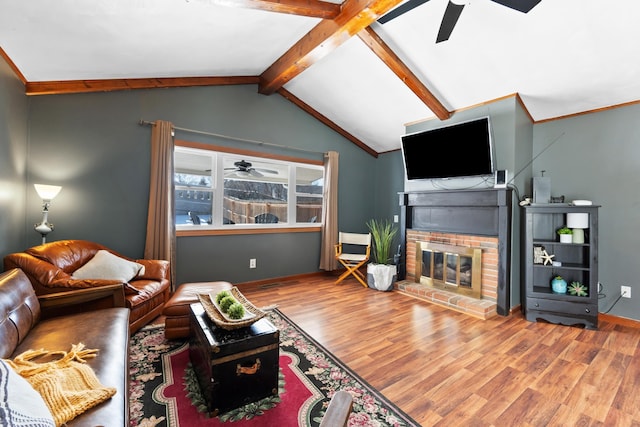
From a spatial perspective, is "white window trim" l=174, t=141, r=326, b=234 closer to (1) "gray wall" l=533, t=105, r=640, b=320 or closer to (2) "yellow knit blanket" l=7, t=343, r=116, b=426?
(2) "yellow knit blanket" l=7, t=343, r=116, b=426

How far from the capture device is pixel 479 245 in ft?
10.9

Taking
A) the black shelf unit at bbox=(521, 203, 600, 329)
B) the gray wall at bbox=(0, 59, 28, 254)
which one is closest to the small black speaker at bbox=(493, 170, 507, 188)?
the black shelf unit at bbox=(521, 203, 600, 329)

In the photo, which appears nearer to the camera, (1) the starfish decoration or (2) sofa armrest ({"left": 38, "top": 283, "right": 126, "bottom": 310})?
(2) sofa armrest ({"left": 38, "top": 283, "right": 126, "bottom": 310})

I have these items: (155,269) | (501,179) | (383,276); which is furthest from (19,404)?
(501,179)

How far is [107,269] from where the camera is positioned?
2514mm

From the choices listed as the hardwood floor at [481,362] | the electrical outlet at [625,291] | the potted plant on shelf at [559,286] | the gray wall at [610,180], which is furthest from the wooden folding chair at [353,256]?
the electrical outlet at [625,291]

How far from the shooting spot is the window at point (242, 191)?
11.9 ft

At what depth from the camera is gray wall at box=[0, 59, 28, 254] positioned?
86.4 inches

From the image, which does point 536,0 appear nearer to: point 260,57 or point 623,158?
point 623,158

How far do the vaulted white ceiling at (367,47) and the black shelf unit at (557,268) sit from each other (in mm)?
1284

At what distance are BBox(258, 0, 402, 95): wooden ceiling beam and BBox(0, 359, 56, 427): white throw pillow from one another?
2978 mm

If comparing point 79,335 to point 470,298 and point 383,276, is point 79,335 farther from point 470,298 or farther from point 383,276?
point 470,298

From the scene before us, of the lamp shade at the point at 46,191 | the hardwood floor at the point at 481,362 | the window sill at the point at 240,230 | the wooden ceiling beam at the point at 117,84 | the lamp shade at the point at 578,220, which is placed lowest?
the hardwood floor at the point at 481,362

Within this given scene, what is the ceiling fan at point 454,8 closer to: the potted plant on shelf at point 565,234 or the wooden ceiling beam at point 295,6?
the wooden ceiling beam at point 295,6
